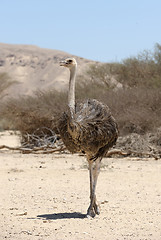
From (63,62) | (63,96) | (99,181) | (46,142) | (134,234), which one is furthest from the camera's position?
(63,96)

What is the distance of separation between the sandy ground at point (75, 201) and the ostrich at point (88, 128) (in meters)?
0.53

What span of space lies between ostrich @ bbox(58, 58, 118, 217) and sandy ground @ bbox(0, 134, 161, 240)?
1.74 ft

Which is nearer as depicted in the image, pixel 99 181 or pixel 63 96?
pixel 99 181

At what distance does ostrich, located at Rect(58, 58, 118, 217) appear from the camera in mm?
6460

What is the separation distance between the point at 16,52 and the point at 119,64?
231 feet

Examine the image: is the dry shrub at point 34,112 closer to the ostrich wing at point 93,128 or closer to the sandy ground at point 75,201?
the sandy ground at point 75,201

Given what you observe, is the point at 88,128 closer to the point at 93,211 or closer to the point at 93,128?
the point at 93,128

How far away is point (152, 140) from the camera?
1577cm

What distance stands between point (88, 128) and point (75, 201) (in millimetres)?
2061

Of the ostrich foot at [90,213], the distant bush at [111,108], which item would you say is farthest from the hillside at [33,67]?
the ostrich foot at [90,213]

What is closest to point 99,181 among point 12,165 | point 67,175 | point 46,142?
point 67,175

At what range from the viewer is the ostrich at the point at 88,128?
21.2 ft

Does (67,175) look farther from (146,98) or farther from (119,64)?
(119,64)

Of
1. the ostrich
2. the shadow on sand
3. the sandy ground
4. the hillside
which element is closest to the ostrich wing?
the ostrich
